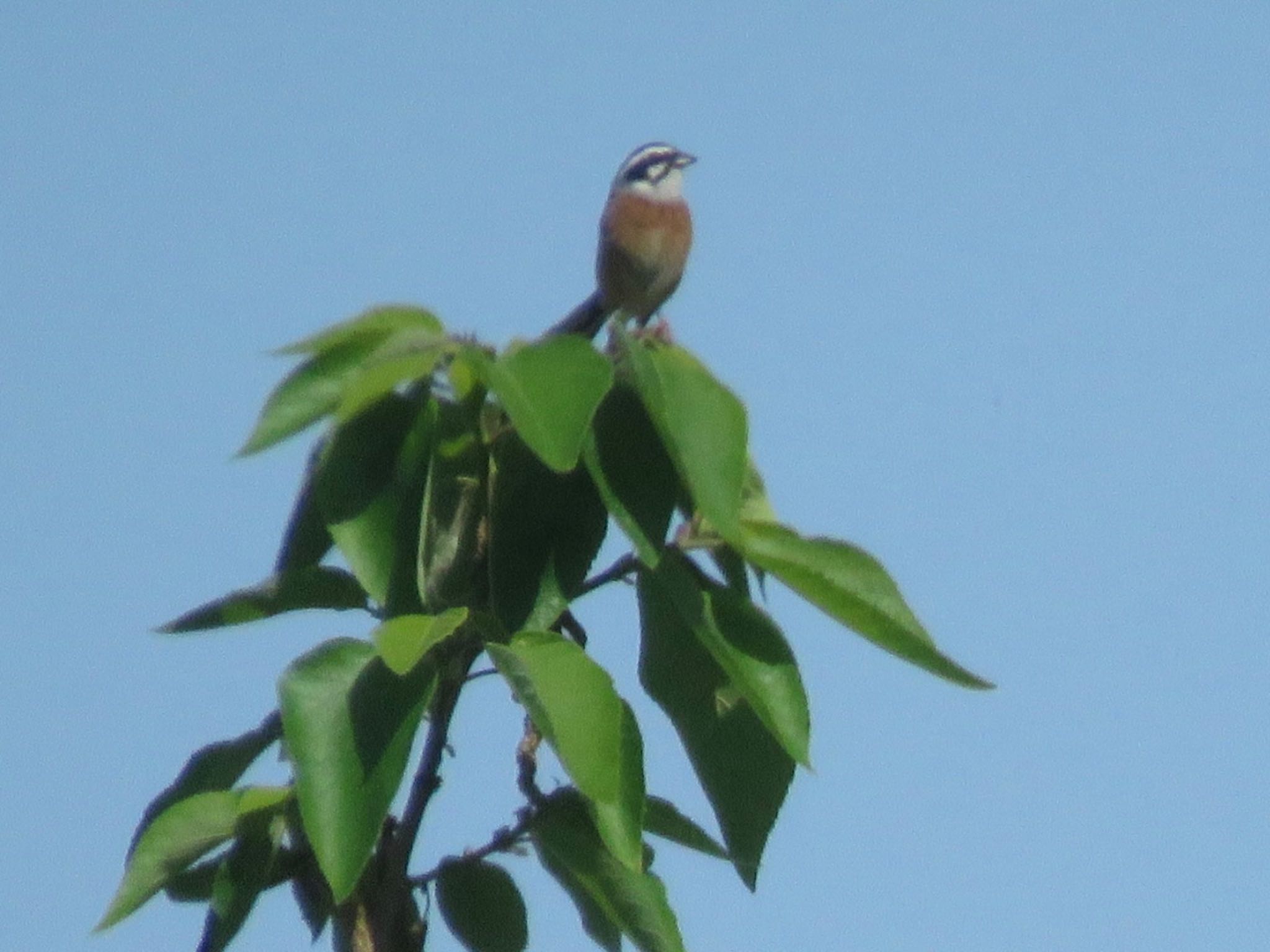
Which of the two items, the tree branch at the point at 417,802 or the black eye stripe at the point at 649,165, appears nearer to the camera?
the tree branch at the point at 417,802

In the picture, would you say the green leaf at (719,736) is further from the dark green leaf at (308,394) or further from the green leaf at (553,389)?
the dark green leaf at (308,394)

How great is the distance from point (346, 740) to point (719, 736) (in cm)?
48

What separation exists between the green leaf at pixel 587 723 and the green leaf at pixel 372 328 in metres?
0.40

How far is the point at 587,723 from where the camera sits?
1.76m

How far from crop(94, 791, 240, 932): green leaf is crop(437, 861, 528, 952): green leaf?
0.27 m

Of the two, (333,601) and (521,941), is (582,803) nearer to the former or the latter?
(521,941)

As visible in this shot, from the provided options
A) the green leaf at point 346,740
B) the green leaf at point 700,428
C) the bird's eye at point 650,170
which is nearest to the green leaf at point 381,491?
the green leaf at point 346,740

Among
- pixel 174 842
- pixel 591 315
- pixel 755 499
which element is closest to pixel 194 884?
pixel 174 842

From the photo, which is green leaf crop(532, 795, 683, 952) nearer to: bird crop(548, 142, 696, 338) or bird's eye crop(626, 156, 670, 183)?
bird crop(548, 142, 696, 338)

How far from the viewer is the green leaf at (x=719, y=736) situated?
2057 mm

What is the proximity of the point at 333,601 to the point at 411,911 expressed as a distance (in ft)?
1.25

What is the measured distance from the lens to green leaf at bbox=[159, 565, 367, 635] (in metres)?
2.05

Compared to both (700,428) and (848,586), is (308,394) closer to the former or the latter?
(700,428)

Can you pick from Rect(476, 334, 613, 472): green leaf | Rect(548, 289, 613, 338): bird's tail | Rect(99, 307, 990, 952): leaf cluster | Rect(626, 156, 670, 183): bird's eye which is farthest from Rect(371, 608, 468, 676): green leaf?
Rect(626, 156, 670, 183): bird's eye
